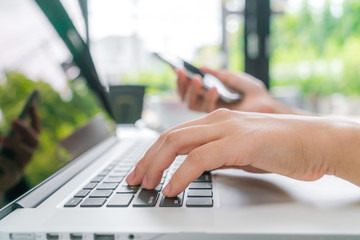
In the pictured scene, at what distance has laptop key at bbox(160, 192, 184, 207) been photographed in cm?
29

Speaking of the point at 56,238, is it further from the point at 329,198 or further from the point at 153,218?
the point at 329,198

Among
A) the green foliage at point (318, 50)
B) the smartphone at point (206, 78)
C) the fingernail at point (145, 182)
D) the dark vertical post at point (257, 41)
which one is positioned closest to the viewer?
the fingernail at point (145, 182)

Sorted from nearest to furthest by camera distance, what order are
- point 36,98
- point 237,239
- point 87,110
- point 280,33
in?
point 237,239
point 36,98
point 87,110
point 280,33

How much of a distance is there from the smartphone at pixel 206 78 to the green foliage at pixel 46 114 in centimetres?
23

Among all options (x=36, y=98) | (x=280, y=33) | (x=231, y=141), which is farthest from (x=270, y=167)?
(x=280, y=33)

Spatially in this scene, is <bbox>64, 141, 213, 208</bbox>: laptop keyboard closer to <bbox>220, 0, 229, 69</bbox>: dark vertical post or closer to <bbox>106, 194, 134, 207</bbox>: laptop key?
<bbox>106, 194, 134, 207</bbox>: laptop key

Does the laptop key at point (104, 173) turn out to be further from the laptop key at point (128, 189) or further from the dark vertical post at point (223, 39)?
the dark vertical post at point (223, 39)

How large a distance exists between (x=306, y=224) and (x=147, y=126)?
662 mm

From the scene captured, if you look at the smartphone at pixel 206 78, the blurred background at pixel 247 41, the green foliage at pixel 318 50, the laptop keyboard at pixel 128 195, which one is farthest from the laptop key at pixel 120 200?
the green foliage at pixel 318 50

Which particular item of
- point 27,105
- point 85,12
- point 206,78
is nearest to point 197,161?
point 27,105

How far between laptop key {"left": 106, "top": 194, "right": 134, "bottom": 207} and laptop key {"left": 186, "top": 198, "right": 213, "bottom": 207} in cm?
6

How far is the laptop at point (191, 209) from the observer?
240 mm

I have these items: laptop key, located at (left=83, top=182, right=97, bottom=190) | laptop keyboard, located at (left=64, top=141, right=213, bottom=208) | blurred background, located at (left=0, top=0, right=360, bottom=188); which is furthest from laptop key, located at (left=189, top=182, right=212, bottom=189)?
blurred background, located at (left=0, top=0, right=360, bottom=188)

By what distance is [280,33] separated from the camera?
147 centimetres
